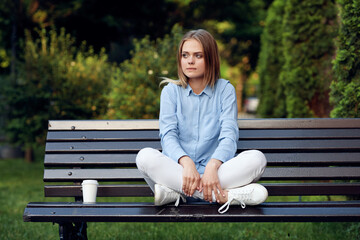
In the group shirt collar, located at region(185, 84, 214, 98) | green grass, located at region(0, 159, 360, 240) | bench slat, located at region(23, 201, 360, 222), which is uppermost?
shirt collar, located at region(185, 84, 214, 98)

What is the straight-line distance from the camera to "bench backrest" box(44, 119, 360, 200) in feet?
11.4

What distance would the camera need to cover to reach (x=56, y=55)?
10.4 meters

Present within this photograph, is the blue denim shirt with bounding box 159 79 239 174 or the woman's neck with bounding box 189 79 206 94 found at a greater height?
the woman's neck with bounding box 189 79 206 94

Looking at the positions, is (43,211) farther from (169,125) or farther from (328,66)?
(328,66)

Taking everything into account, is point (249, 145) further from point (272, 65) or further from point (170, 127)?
point (272, 65)

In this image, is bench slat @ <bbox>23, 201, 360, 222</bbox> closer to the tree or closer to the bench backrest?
the bench backrest

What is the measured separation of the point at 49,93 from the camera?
1000 centimetres

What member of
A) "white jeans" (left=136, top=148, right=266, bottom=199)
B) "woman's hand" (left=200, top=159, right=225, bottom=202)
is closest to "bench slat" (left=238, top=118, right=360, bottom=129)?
"white jeans" (left=136, top=148, right=266, bottom=199)

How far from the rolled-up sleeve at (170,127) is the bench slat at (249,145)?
0.38 meters

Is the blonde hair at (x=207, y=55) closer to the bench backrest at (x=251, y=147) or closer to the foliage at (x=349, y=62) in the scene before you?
the bench backrest at (x=251, y=147)

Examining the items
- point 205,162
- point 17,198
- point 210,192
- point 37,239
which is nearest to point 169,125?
point 205,162

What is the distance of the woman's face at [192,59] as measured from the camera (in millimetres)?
3307

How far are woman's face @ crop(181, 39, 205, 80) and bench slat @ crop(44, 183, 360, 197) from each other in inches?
33.7

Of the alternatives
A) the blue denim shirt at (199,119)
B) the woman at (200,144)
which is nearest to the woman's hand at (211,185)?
the woman at (200,144)
